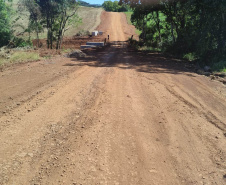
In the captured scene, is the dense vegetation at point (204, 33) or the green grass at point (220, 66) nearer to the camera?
the green grass at point (220, 66)

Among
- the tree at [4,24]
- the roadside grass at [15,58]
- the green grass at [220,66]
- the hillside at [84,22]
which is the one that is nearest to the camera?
the roadside grass at [15,58]

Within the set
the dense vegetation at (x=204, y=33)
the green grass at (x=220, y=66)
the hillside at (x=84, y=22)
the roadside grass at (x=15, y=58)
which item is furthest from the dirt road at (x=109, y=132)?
the hillside at (x=84, y=22)

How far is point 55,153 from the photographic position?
4.05m

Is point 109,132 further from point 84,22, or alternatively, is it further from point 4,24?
point 84,22

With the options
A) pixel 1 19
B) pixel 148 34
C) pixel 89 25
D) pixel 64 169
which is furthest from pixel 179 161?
pixel 89 25

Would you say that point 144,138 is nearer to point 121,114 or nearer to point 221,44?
point 121,114

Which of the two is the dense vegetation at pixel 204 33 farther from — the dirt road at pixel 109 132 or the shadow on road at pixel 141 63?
the dirt road at pixel 109 132

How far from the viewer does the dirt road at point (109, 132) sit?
12.0 feet

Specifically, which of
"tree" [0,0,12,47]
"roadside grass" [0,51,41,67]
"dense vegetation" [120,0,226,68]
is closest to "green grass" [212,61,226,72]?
"dense vegetation" [120,0,226,68]

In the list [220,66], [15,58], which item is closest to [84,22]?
[15,58]

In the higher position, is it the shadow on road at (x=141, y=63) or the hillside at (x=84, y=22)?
the hillside at (x=84, y=22)

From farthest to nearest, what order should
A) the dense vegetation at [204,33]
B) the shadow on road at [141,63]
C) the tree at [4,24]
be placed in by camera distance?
the tree at [4,24] < the dense vegetation at [204,33] < the shadow on road at [141,63]

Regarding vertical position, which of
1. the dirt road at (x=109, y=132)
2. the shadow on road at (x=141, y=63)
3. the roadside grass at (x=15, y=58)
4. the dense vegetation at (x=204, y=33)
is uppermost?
the dense vegetation at (x=204, y=33)

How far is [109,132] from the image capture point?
16.0ft
